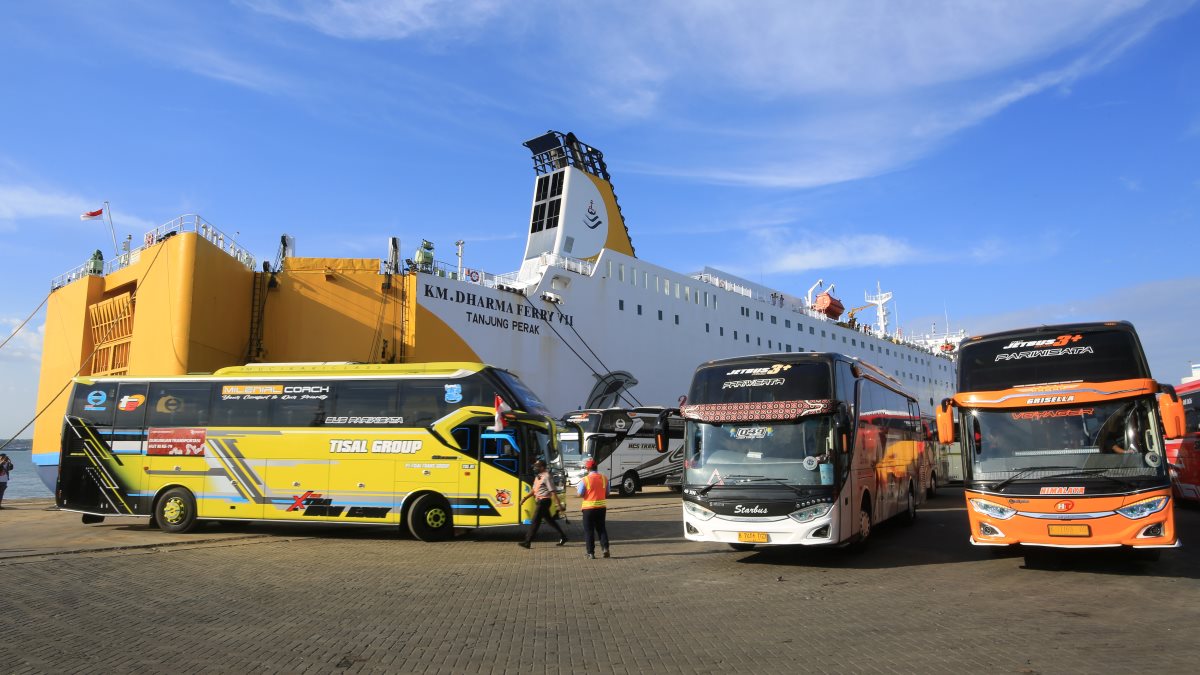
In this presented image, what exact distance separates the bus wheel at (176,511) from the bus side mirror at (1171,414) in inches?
573

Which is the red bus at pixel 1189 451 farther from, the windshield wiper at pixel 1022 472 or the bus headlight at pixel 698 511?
the bus headlight at pixel 698 511

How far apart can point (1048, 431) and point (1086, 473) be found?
62 centimetres

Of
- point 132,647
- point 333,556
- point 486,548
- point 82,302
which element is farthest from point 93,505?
point 82,302

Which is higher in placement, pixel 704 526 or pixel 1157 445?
pixel 1157 445

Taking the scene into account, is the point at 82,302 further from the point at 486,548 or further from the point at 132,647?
the point at 132,647

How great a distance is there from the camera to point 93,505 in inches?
523

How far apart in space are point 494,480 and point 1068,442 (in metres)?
8.25

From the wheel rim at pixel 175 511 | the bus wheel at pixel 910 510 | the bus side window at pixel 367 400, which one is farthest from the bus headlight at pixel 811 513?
the wheel rim at pixel 175 511

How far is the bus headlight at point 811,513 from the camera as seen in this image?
920cm

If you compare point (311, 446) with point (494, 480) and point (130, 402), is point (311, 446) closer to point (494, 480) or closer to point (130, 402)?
point (494, 480)

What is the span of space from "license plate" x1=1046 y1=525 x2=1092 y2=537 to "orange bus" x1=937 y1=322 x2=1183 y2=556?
0.01 metres

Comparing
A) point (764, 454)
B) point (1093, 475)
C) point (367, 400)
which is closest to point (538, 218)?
point (367, 400)

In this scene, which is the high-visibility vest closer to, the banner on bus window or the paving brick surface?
the paving brick surface

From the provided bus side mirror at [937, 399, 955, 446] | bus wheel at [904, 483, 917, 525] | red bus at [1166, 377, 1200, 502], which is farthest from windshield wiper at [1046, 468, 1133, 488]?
red bus at [1166, 377, 1200, 502]
